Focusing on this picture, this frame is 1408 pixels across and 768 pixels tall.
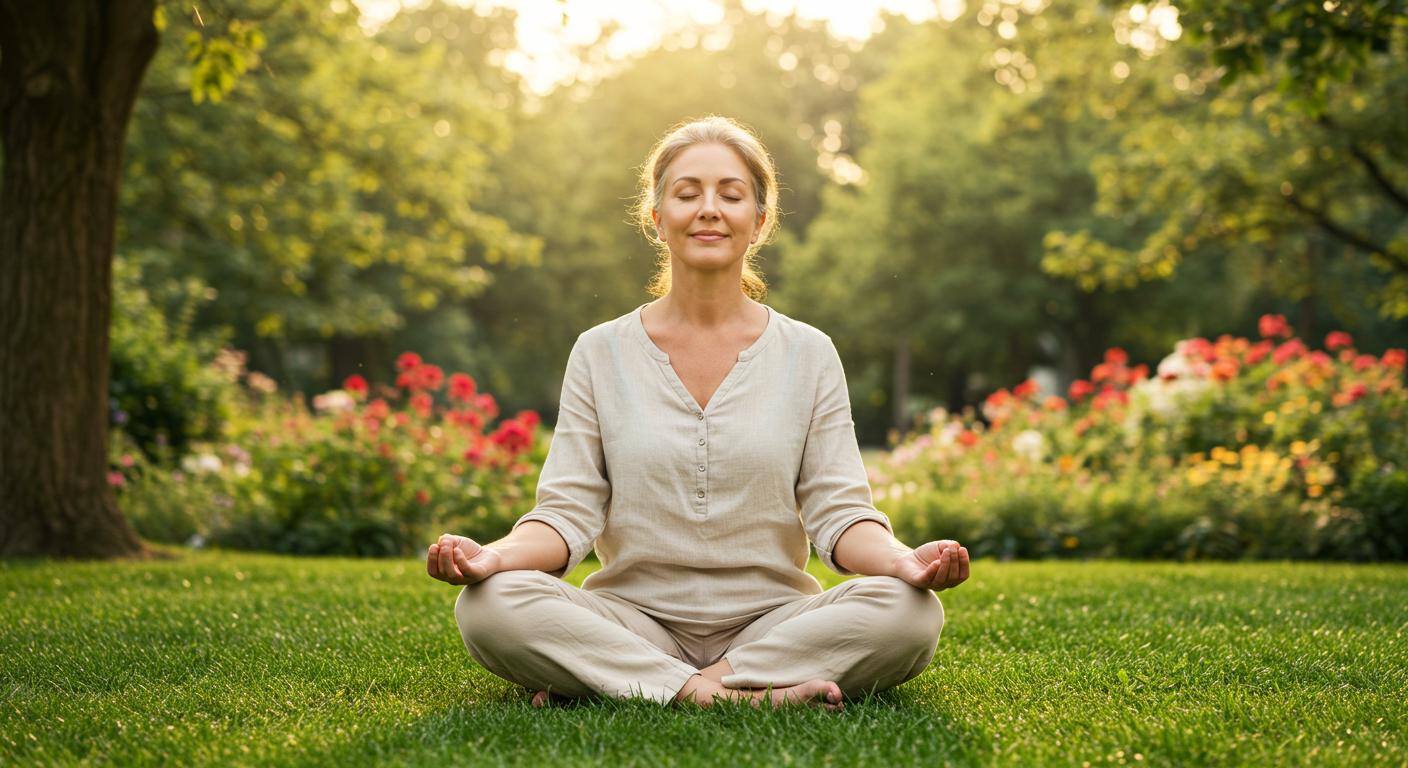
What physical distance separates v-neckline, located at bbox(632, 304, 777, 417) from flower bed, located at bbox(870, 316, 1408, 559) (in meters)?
5.40

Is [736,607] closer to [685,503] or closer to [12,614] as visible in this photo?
[685,503]

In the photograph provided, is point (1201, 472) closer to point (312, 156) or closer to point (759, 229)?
point (759, 229)

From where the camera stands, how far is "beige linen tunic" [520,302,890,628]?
3188mm

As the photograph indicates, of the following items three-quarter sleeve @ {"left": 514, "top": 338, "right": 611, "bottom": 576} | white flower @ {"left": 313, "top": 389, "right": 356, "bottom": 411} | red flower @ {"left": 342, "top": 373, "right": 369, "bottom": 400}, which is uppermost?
three-quarter sleeve @ {"left": 514, "top": 338, "right": 611, "bottom": 576}

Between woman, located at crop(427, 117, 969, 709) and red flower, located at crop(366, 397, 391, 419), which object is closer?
woman, located at crop(427, 117, 969, 709)

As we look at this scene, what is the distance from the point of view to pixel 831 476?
3.25 m

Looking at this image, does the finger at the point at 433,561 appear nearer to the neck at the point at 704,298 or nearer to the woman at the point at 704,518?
the woman at the point at 704,518

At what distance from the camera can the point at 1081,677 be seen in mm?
3441

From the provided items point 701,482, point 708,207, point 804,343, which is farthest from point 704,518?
point 708,207

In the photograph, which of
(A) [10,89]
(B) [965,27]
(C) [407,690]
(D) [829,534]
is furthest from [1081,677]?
(B) [965,27]

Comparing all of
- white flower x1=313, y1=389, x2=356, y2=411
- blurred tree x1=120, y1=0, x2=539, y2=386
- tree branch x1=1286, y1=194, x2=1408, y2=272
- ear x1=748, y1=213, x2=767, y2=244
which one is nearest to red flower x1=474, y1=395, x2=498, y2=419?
white flower x1=313, y1=389, x2=356, y2=411

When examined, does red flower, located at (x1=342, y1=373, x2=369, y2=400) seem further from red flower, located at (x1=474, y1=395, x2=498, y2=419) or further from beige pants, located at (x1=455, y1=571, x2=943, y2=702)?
beige pants, located at (x1=455, y1=571, x2=943, y2=702)

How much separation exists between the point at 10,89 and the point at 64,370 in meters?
1.71

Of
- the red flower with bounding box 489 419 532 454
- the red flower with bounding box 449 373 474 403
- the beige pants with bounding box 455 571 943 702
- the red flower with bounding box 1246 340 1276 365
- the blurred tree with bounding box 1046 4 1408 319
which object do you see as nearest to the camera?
the beige pants with bounding box 455 571 943 702
